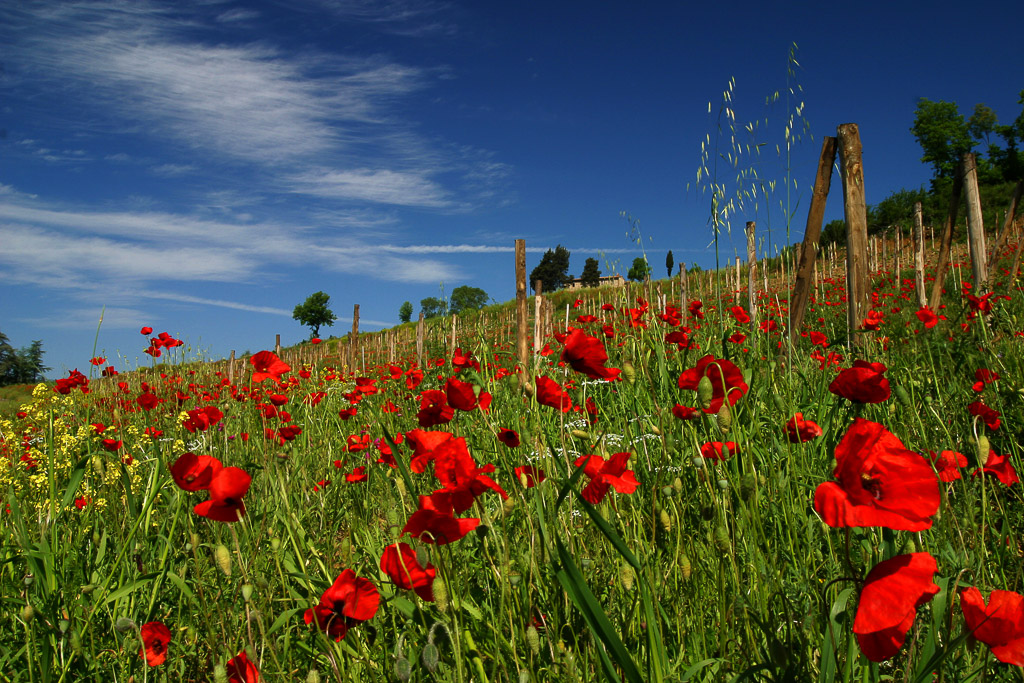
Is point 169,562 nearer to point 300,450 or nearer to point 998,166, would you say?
point 300,450

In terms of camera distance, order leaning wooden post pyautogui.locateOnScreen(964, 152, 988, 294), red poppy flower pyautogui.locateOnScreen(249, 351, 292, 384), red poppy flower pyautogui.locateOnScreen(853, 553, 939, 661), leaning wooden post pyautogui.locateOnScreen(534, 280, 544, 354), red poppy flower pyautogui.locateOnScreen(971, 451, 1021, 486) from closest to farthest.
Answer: red poppy flower pyautogui.locateOnScreen(853, 553, 939, 661) < red poppy flower pyautogui.locateOnScreen(971, 451, 1021, 486) < red poppy flower pyautogui.locateOnScreen(249, 351, 292, 384) < leaning wooden post pyautogui.locateOnScreen(964, 152, 988, 294) < leaning wooden post pyautogui.locateOnScreen(534, 280, 544, 354)

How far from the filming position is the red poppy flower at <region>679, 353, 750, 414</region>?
1.13 metres

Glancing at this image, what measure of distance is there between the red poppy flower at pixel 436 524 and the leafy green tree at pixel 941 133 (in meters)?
50.0

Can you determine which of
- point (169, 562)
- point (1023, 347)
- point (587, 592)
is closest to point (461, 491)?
point (587, 592)

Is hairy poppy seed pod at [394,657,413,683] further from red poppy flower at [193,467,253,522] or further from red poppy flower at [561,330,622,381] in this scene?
red poppy flower at [561,330,622,381]

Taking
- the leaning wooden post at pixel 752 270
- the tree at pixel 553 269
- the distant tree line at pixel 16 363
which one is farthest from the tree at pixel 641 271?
the distant tree line at pixel 16 363

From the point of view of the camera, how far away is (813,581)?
3.59ft

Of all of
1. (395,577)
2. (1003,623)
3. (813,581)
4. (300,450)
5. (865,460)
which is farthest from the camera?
(300,450)

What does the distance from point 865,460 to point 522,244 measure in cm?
594

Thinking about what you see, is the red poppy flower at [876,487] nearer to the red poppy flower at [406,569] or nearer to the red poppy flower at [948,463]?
the red poppy flower at [406,569]

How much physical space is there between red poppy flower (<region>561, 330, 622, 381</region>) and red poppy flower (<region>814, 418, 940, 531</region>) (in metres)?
0.67

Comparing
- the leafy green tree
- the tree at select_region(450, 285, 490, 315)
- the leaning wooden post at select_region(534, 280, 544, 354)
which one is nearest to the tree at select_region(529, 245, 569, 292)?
the tree at select_region(450, 285, 490, 315)

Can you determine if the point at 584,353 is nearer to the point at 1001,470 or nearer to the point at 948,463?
the point at 948,463

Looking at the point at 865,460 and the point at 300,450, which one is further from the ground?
the point at 865,460
